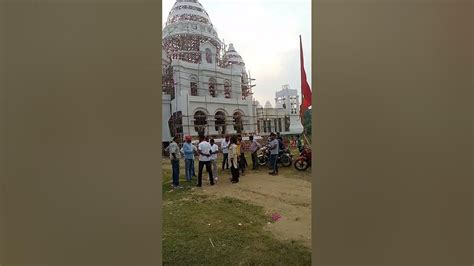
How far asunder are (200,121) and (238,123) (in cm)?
369

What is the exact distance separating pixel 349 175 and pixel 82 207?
51.6 inches

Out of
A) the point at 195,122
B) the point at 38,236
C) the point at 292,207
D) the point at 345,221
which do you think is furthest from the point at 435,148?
the point at 195,122

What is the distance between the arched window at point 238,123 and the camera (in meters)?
21.2

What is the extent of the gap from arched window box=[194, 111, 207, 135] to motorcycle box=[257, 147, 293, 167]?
30.6 ft

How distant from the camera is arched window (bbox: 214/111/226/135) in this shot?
20.2 meters

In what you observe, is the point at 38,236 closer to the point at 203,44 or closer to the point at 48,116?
the point at 48,116

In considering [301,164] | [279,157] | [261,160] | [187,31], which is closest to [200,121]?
[187,31]

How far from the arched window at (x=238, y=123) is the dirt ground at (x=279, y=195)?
12.9 m

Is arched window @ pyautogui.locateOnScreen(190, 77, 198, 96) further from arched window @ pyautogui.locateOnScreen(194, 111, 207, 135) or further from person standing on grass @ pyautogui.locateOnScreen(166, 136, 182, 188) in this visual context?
person standing on grass @ pyautogui.locateOnScreen(166, 136, 182, 188)

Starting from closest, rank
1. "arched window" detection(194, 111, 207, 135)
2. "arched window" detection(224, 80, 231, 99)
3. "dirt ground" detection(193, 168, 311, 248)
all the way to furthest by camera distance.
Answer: "dirt ground" detection(193, 168, 311, 248) < "arched window" detection(194, 111, 207, 135) < "arched window" detection(224, 80, 231, 99)

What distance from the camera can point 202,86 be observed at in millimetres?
20766

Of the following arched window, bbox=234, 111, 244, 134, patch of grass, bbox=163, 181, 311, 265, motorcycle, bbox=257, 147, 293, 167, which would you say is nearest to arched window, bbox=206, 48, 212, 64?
arched window, bbox=234, 111, 244, 134

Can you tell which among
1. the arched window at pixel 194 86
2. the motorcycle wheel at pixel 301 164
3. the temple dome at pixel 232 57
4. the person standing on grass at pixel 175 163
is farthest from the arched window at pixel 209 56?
the person standing on grass at pixel 175 163

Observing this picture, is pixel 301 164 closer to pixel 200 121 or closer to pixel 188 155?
pixel 188 155
